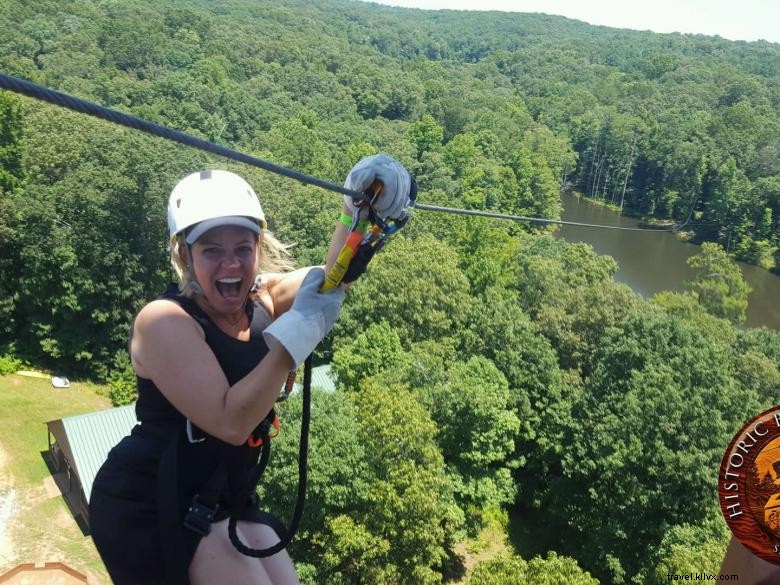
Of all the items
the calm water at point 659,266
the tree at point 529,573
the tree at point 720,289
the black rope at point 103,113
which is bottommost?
the calm water at point 659,266

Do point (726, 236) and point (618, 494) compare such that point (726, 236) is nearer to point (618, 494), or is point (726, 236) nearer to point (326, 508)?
point (618, 494)

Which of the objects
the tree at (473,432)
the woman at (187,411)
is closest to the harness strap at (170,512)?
the woman at (187,411)

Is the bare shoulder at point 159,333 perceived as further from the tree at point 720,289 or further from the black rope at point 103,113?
the tree at point 720,289

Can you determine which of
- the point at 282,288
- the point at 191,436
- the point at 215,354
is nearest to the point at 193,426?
the point at 191,436

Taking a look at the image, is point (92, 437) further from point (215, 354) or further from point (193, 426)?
point (215, 354)

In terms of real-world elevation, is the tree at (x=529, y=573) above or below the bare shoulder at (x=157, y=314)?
below

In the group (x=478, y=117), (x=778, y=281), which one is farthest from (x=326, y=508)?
(x=478, y=117)
